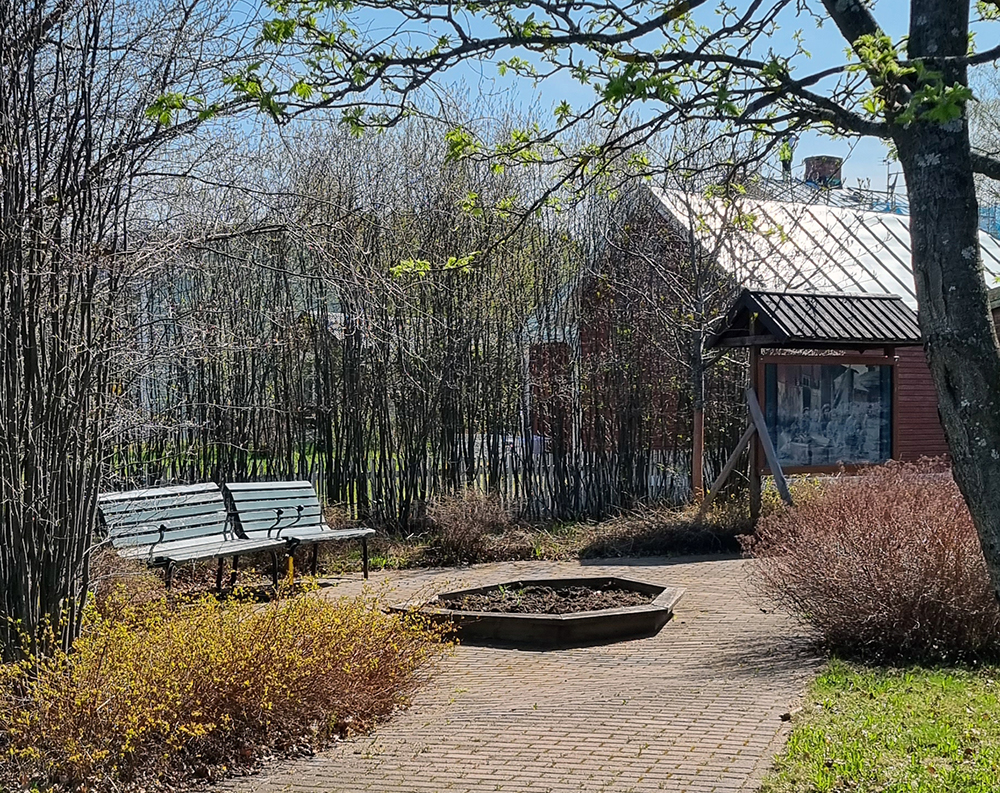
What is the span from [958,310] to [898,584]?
381 cm

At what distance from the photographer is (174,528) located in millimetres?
10047

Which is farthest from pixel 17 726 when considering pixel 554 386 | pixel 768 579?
pixel 554 386

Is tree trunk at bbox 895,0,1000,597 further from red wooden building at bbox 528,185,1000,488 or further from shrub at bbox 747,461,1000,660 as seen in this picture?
red wooden building at bbox 528,185,1000,488

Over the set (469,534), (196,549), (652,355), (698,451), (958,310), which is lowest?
(469,534)

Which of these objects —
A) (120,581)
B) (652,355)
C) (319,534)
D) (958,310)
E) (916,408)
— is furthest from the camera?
(916,408)

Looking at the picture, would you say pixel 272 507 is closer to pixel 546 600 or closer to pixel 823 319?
pixel 546 600

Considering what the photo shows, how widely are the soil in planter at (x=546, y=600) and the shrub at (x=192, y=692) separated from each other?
2.09m

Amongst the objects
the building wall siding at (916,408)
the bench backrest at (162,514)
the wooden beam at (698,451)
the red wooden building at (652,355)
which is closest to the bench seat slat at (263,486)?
the bench backrest at (162,514)

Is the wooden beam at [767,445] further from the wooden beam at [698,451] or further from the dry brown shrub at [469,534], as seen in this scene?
the dry brown shrub at [469,534]

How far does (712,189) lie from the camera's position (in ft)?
19.5

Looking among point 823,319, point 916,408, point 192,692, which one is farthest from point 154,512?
point 916,408

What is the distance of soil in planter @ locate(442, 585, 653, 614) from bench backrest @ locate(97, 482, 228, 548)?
2563mm

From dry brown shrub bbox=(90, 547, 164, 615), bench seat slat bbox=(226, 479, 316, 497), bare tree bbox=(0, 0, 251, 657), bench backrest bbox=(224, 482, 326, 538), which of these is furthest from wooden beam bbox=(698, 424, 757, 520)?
bare tree bbox=(0, 0, 251, 657)

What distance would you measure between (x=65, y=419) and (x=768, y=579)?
4531 millimetres
